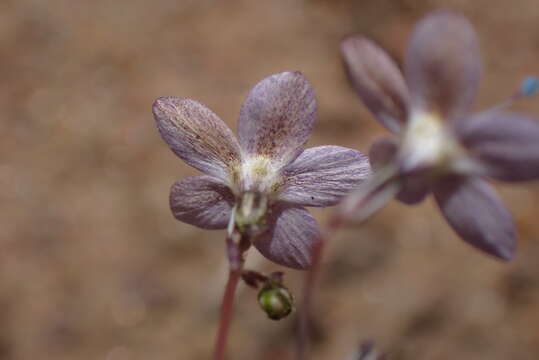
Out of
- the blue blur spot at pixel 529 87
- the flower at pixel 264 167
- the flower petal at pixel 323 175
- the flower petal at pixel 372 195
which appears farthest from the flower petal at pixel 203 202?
the blue blur spot at pixel 529 87

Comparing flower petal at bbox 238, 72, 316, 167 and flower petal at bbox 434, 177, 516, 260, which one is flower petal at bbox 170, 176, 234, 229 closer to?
flower petal at bbox 238, 72, 316, 167

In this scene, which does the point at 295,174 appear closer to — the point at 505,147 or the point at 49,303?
the point at 505,147

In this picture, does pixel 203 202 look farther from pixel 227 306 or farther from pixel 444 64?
pixel 444 64

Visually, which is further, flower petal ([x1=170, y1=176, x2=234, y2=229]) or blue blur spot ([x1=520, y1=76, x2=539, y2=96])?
flower petal ([x1=170, y1=176, x2=234, y2=229])

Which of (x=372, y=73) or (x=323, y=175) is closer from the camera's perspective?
(x=372, y=73)

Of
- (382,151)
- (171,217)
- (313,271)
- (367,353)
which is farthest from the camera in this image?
(171,217)

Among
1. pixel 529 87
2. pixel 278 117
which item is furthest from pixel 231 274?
pixel 529 87

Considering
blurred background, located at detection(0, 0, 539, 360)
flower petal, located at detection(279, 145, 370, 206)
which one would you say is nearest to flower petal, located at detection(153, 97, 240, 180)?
flower petal, located at detection(279, 145, 370, 206)
